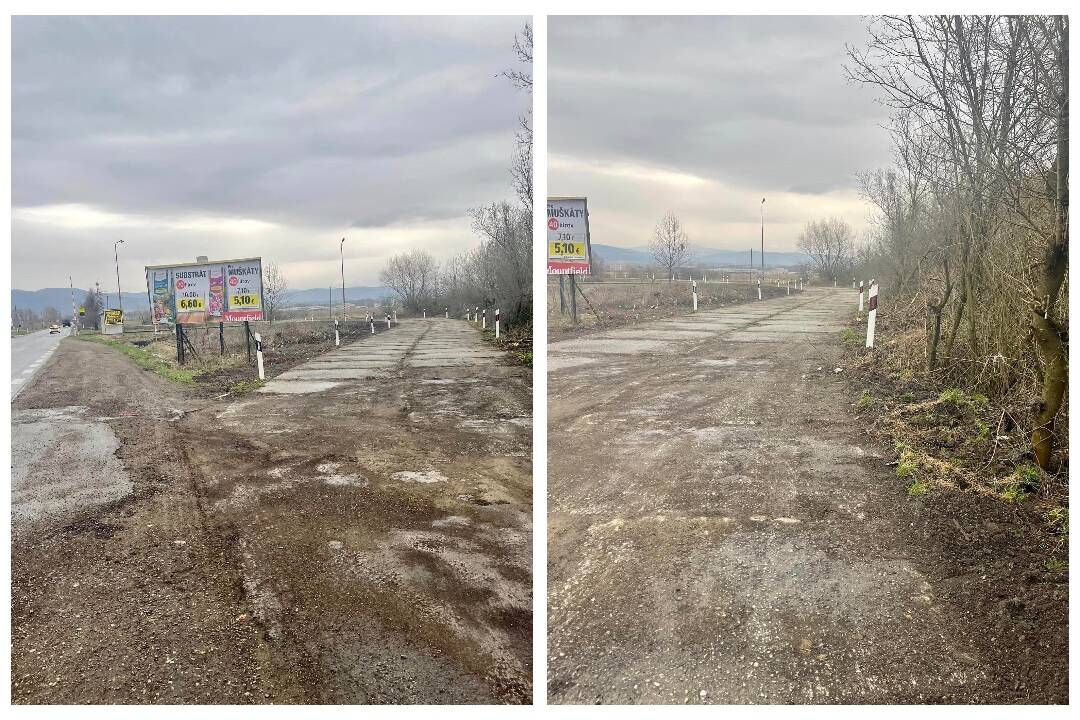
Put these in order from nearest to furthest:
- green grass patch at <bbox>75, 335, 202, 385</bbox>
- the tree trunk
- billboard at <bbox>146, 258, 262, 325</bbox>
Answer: the tree trunk < green grass patch at <bbox>75, 335, 202, 385</bbox> < billboard at <bbox>146, 258, 262, 325</bbox>

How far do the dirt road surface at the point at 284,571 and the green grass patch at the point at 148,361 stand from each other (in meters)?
2.15

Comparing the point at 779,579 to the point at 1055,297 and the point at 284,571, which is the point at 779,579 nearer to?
the point at 1055,297

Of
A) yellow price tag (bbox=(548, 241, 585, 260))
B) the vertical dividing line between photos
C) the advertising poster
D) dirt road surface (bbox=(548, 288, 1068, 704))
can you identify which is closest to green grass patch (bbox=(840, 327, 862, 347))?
dirt road surface (bbox=(548, 288, 1068, 704))

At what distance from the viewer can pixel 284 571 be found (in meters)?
1.75

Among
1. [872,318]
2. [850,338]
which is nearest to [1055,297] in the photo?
[872,318]

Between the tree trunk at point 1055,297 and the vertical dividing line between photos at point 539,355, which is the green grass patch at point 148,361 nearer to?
the vertical dividing line between photos at point 539,355

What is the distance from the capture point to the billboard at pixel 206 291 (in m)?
6.76

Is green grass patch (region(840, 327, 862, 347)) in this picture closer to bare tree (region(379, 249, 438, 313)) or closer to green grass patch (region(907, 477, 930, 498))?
green grass patch (region(907, 477, 930, 498))

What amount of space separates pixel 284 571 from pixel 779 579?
48.1 inches

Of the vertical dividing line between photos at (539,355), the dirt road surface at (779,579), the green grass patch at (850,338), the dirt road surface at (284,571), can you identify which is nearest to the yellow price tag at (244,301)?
the dirt road surface at (284,571)

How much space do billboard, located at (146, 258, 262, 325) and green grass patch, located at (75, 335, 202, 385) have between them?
1.47 feet

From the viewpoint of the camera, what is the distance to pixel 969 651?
1238 mm

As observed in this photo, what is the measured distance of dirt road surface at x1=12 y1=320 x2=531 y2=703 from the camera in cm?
132
